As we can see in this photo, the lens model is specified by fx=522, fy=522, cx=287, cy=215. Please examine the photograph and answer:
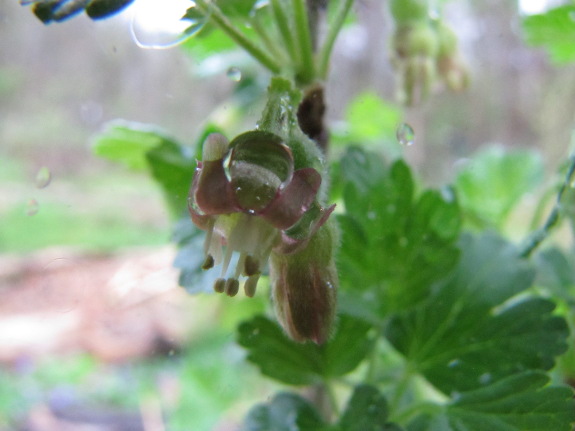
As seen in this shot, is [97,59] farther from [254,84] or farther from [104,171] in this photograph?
[254,84]

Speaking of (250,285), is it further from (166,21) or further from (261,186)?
(166,21)

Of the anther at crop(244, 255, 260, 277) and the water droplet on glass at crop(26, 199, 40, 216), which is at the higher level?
the anther at crop(244, 255, 260, 277)

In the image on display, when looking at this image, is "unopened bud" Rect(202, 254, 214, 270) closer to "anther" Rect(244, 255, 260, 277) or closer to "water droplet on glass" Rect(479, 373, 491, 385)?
"anther" Rect(244, 255, 260, 277)

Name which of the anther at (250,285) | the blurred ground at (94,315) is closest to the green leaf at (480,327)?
the anther at (250,285)

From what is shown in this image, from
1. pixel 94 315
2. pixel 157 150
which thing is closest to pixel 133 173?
pixel 157 150

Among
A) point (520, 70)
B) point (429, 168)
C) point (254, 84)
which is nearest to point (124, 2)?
point (254, 84)

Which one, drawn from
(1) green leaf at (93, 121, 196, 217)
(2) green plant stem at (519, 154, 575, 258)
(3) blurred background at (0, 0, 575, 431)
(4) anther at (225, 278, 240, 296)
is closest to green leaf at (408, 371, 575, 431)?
(2) green plant stem at (519, 154, 575, 258)
